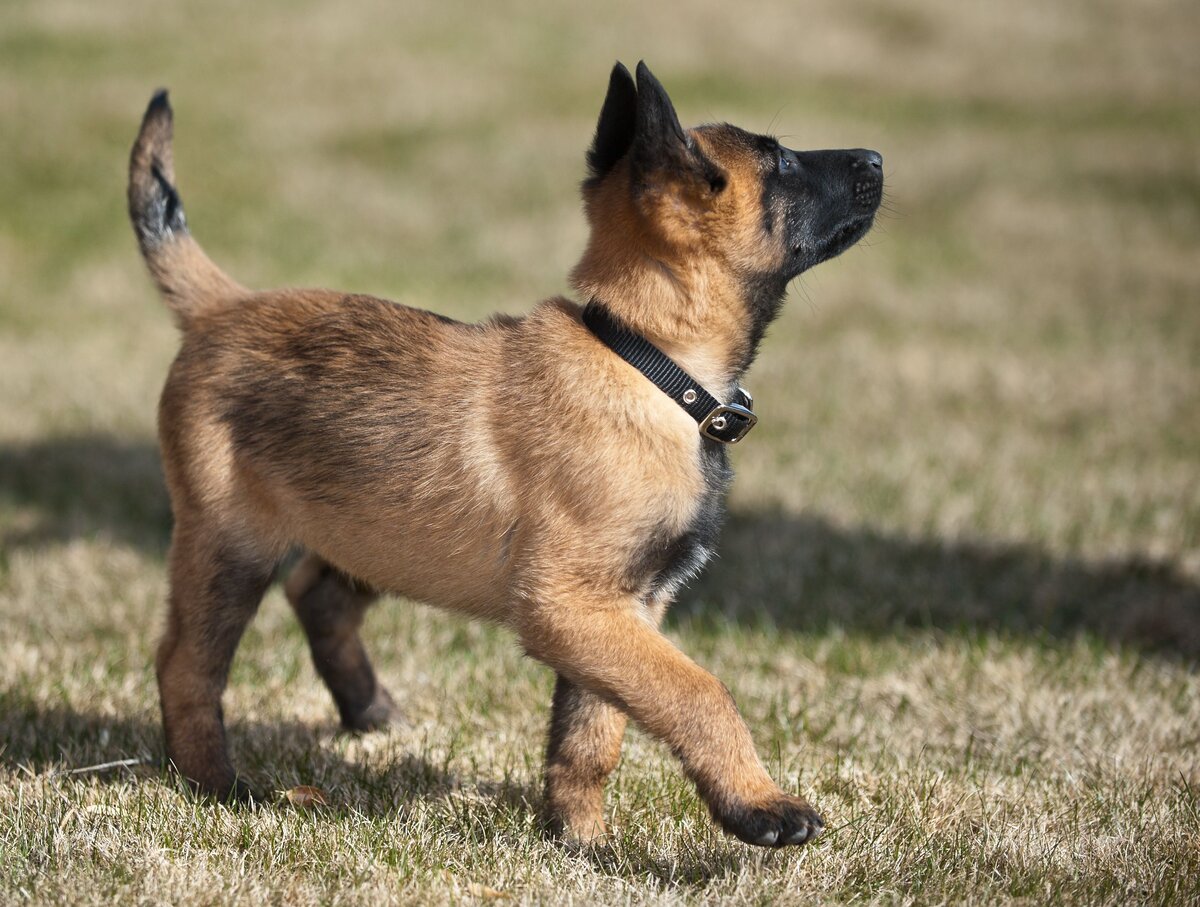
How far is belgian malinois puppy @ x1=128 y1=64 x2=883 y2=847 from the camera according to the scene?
319 centimetres

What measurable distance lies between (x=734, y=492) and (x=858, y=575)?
1222 millimetres

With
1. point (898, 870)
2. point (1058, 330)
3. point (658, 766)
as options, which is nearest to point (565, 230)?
point (1058, 330)

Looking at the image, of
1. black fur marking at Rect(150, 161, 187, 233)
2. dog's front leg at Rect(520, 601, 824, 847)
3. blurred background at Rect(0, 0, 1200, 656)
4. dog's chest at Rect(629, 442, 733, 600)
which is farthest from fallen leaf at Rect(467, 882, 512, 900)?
blurred background at Rect(0, 0, 1200, 656)

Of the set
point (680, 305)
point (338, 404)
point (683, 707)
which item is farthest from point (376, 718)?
point (680, 305)

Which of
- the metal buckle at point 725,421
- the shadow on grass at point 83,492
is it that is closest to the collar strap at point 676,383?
the metal buckle at point 725,421

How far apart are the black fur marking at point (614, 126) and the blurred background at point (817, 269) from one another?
5.59 ft

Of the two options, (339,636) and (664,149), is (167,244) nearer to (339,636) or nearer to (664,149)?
(339,636)

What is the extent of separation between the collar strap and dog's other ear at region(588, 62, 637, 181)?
1.33ft

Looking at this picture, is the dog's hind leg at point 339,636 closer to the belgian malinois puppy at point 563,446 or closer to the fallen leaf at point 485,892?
the belgian malinois puppy at point 563,446

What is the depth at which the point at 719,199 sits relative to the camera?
133 inches

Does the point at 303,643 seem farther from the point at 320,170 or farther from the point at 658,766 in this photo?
the point at 320,170

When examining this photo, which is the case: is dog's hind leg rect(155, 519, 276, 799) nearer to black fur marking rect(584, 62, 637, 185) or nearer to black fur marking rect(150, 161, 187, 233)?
black fur marking rect(150, 161, 187, 233)

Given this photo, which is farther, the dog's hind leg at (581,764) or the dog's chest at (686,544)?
the dog's hind leg at (581,764)

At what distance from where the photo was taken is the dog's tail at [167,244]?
4.07 metres
